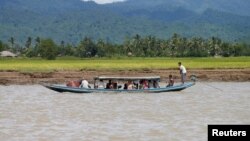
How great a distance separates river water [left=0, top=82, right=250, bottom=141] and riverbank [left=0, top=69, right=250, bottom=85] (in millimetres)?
11153

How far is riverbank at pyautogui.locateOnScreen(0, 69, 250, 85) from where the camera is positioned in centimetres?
4891

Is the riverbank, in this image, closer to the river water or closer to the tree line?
the river water

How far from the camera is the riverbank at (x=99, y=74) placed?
4891 centimetres

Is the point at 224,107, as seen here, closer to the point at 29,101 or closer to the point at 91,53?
the point at 29,101

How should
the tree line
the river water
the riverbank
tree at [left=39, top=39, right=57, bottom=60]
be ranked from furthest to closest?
the tree line < tree at [left=39, top=39, right=57, bottom=60] < the riverbank < the river water

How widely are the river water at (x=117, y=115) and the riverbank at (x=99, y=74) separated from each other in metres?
11.2

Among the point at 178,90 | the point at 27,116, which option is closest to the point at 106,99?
the point at 178,90

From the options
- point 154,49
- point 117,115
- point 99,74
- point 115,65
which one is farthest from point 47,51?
point 117,115

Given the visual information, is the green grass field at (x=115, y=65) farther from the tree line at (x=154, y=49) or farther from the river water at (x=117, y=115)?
the tree line at (x=154, y=49)

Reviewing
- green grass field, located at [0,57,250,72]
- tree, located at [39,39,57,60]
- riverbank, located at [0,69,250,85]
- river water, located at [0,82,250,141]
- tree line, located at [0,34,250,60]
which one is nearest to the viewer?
river water, located at [0,82,250,141]

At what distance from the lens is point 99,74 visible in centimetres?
5141

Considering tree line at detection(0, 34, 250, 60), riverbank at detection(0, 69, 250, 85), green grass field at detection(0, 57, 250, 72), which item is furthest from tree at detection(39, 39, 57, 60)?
riverbank at detection(0, 69, 250, 85)

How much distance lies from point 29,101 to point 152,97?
6.73 meters

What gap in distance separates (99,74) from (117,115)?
1039 inches
